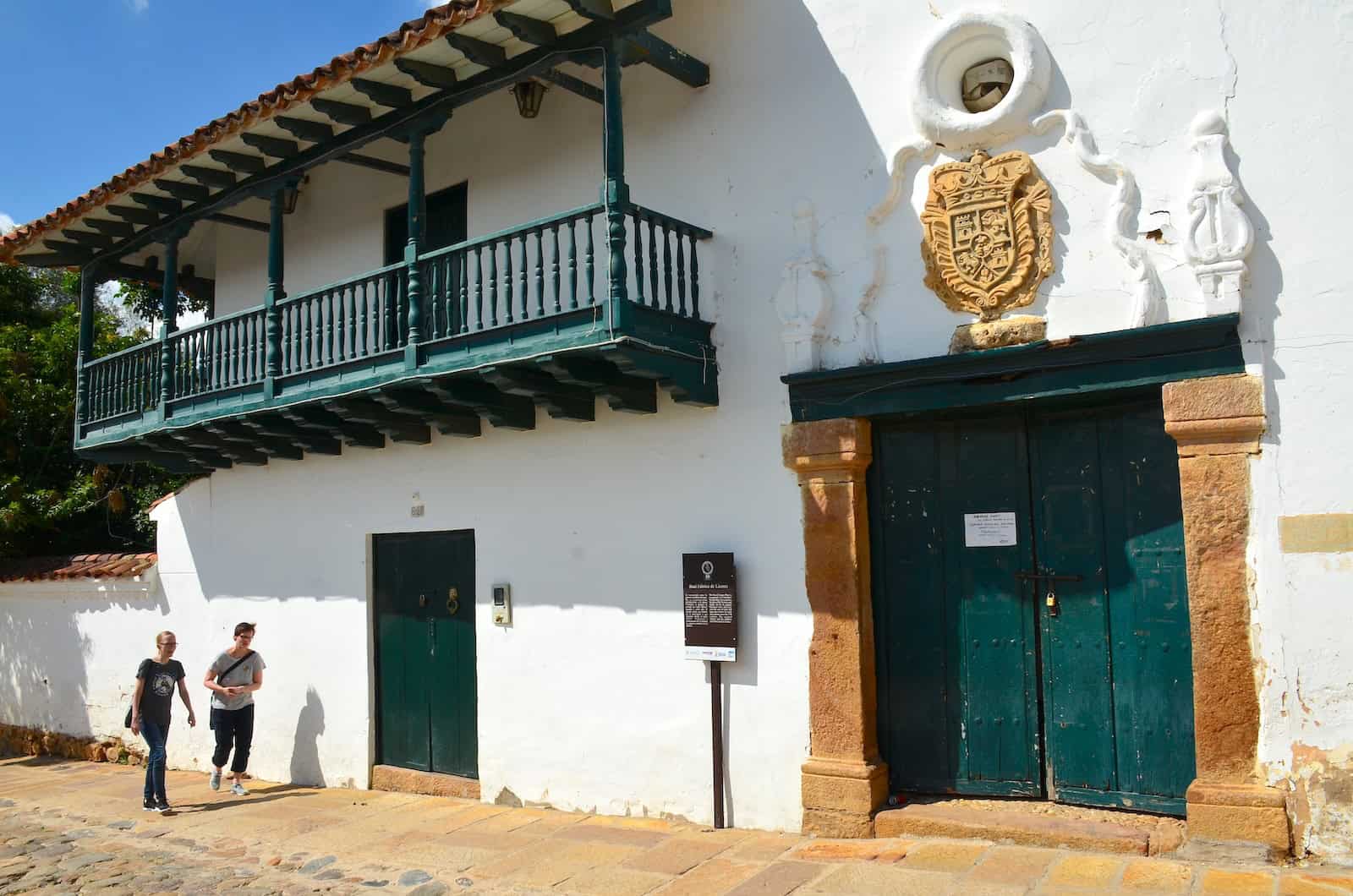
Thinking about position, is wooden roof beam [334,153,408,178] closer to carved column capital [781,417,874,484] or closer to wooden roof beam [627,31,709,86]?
wooden roof beam [627,31,709,86]

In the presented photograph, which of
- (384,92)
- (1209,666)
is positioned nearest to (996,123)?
(1209,666)

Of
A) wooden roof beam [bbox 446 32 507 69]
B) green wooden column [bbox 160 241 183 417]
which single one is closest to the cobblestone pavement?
green wooden column [bbox 160 241 183 417]

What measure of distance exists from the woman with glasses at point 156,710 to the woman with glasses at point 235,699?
32cm

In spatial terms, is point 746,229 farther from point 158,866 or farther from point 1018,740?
point 158,866

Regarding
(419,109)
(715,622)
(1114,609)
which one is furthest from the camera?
(419,109)

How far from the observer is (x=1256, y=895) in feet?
14.7

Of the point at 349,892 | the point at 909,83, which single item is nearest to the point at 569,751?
the point at 349,892

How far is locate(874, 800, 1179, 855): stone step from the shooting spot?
201 inches

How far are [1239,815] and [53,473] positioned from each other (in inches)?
499

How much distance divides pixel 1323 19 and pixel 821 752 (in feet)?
14.5

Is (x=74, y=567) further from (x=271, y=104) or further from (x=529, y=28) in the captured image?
(x=529, y=28)

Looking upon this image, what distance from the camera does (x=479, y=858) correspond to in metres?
6.16

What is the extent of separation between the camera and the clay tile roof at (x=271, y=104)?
644cm

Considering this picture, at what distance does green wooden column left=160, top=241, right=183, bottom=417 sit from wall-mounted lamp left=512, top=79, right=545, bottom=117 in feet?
12.3
